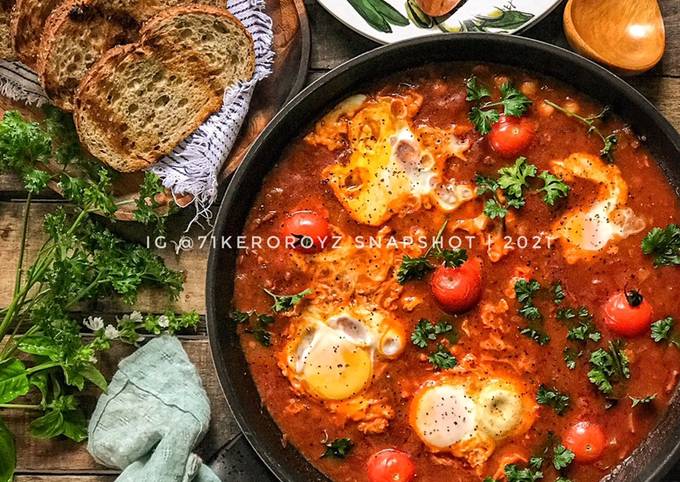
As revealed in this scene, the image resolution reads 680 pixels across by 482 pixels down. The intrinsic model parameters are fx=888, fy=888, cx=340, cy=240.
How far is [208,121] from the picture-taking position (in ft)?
14.0

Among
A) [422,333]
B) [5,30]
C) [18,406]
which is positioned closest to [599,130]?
[422,333]

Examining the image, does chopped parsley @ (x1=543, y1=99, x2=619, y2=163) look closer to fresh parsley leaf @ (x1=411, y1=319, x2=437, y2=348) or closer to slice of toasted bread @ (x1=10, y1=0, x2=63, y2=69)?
fresh parsley leaf @ (x1=411, y1=319, x2=437, y2=348)

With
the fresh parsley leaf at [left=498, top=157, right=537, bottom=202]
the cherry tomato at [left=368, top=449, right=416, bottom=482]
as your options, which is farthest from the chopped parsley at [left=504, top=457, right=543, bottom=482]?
the fresh parsley leaf at [left=498, top=157, right=537, bottom=202]

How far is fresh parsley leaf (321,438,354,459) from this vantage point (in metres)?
4.09

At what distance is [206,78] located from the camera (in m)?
4.29

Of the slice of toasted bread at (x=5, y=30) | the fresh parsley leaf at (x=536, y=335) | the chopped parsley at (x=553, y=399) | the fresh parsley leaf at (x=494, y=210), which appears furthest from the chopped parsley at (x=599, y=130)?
the slice of toasted bread at (x=5, y=30)

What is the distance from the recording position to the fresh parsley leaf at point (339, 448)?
4090mm

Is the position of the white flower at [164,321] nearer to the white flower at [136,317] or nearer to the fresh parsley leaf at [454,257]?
the white flower at [136,317]

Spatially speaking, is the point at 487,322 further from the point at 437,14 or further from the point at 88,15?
the point at 88,15

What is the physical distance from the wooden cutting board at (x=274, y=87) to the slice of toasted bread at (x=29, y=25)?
0.88 feet

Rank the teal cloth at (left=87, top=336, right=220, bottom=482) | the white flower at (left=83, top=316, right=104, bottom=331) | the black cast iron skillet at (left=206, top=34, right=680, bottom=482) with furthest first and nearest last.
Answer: the white flower at (left=83, top=316, right=104, bottom=331)
the teal cloth at (left=87, top=336, right=220, bottom=482)
the black cast iron skillet at (left=206, top=34, right=680, bottom=482)

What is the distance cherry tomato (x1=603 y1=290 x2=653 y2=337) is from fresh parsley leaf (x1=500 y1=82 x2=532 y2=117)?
94cm

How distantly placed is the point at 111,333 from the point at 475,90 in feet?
6.72

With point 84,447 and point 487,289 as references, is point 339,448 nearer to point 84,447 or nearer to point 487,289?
point 487,289
